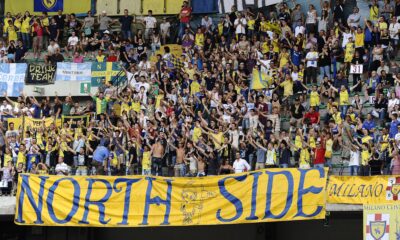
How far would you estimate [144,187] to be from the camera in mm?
27625

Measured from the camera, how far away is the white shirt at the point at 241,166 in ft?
90.9

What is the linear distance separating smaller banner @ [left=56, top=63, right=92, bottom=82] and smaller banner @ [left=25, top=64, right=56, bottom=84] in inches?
9.5

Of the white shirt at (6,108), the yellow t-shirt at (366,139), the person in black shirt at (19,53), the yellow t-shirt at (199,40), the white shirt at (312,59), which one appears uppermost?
the yellow t-shirt at (199,40)

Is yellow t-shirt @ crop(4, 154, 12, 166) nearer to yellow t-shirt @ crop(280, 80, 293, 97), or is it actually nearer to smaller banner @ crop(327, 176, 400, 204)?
yellow t-shirt @ crop(280, 80, 293, 97)

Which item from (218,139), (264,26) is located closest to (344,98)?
(218,139)

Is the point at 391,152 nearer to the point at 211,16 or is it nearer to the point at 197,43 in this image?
the point at 197,43

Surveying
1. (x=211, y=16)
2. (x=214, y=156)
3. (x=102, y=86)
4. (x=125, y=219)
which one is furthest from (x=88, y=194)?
(x=211, y=16)

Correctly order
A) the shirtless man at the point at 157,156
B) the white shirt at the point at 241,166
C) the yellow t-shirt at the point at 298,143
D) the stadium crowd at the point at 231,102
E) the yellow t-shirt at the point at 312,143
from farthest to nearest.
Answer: the shirtless man at the point at 157,156 → the stadium crowd at the point at 231,102 → the yellow t-shirt at the point at 298,143 → the white shirt at the point at 241,166 → the yellow t-shirt at the point at 312,143

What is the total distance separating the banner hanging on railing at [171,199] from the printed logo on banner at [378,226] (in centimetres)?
157

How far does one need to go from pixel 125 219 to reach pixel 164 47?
10.5m

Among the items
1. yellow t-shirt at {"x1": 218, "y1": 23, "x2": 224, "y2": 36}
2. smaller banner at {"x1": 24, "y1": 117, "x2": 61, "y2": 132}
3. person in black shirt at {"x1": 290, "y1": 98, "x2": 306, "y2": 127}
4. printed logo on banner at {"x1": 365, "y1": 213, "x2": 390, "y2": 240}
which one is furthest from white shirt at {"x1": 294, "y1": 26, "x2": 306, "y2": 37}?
printed logo on banner at {"x1": 365, "y1": 213, "x2": 390, "y2": 240}

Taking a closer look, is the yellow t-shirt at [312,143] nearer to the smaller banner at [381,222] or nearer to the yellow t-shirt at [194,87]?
the smaller banner at [381,222]

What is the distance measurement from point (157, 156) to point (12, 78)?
408 inches

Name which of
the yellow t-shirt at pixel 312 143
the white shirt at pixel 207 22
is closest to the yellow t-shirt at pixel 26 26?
the white shirt at pixel 207 22
